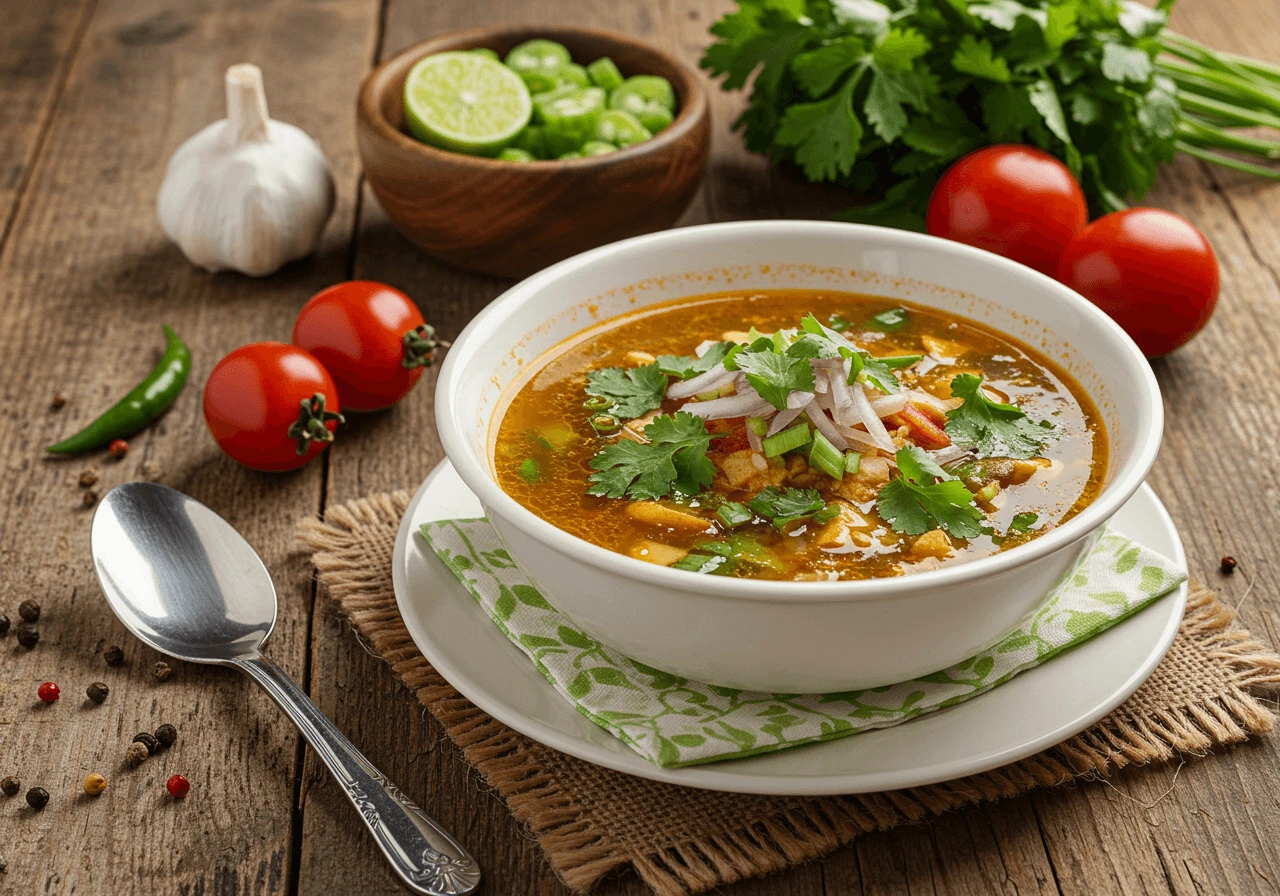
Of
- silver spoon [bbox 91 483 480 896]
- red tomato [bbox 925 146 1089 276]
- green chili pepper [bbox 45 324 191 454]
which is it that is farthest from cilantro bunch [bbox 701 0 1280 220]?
silver spoon [bbox 91 483 480 896]

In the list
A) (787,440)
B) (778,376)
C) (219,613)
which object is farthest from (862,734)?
(219,613)

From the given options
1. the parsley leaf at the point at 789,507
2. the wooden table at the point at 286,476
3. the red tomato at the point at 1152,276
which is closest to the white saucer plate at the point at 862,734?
the wooden table at the point at 286,476

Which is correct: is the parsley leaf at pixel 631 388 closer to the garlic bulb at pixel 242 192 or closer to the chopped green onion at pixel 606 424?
the chopped green onion at pixel 606 424

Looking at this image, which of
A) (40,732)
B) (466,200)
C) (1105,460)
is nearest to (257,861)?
(40,732)

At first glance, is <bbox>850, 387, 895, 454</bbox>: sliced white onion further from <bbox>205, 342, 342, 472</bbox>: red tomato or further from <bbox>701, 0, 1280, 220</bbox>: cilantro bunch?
<bbox>701, 0, 1280, 220</bbox>: cilantro bunch

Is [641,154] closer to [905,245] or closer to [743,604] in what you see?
[905,245]

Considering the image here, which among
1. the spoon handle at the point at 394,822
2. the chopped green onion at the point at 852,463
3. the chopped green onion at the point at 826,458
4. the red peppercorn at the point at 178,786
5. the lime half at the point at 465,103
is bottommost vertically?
the red peppercorn at the point at 178,786
